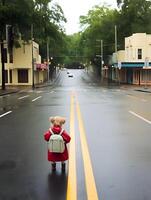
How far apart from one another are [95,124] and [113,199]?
32.6ft

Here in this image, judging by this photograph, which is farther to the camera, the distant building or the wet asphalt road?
the distant building

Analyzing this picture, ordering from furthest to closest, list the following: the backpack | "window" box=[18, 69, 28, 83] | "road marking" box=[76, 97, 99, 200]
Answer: "window" box=[18, 69, 28, 83]
the backpack
"road marking" box=[76, 97, 99, 200]

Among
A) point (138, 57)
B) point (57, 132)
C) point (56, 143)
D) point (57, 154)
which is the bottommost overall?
point (57, 154)

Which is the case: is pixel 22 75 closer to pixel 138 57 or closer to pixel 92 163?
pixel 138 57

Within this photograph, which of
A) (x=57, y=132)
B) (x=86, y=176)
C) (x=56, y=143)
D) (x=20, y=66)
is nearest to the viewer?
(x=86, y=176)

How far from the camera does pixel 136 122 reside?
17.4 meters

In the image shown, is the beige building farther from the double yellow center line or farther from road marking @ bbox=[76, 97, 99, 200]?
the double yellow center line

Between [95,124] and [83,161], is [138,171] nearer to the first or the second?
[83,161]

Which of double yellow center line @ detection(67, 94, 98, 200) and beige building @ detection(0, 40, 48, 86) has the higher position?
beige building @ detection(0, 40, 48, 86)

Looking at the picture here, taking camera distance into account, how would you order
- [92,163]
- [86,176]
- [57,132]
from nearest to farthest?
[86,176] → [57,132] → [92,163]

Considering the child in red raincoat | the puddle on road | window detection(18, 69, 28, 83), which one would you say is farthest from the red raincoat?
window detection(18, 69, 28, 83)

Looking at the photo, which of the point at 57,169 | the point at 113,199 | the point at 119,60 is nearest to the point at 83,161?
the point at 57,169

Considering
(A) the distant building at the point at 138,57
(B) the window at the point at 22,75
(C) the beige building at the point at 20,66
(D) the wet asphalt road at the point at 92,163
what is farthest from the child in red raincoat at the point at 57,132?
(B) the window at the point at 22,75

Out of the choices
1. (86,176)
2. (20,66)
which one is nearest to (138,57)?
(20,66)
